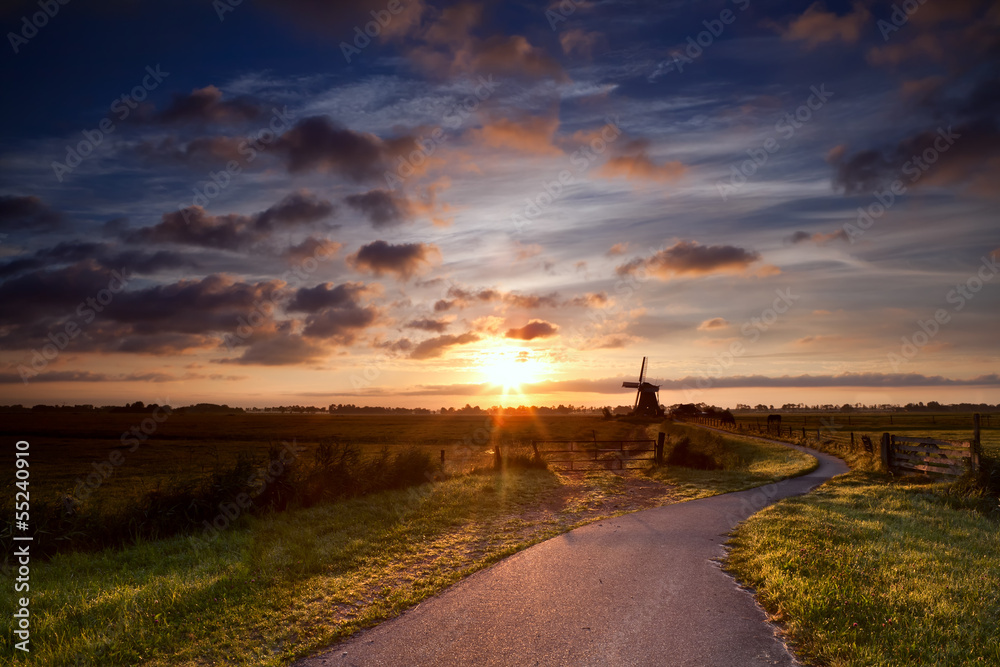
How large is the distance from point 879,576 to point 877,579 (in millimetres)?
227

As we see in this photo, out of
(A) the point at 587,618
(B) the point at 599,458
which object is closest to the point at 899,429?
(B) the point at 599,458

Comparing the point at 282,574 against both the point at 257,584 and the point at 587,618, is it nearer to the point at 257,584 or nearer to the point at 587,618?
the point at 257,584

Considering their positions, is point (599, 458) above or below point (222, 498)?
below

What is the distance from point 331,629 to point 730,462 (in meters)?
33.8

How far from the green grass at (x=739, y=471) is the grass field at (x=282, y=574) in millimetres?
1391

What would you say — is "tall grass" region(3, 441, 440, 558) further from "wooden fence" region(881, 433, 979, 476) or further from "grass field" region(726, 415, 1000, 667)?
"wooden fence" region(881, 433, 979, 476)

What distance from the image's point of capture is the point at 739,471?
25.8 meters

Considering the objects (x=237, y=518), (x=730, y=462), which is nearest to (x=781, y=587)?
(x=237, y=518)

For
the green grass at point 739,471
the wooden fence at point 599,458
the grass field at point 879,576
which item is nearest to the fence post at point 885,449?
the green grass at point 739,471

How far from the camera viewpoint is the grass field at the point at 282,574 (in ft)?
23.1

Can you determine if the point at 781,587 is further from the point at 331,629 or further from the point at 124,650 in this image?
the point at 124,650

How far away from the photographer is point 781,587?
8.28 metres

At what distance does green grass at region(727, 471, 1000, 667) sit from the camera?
6449 millimetres

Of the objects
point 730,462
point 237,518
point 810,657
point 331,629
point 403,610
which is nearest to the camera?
point 810,657
